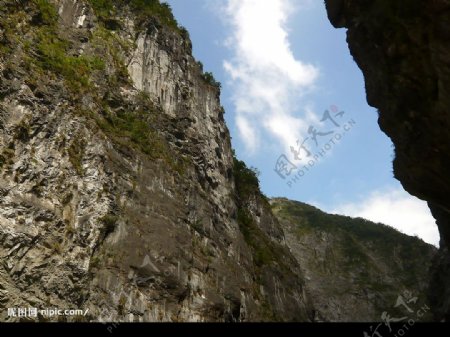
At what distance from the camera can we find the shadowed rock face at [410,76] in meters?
10.2

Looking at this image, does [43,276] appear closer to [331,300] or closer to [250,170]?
[250,170]

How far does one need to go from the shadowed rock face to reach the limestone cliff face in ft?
37.4

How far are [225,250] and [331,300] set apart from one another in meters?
33.2

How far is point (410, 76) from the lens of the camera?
38.1 feet

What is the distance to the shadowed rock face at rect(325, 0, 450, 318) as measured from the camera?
1020cm

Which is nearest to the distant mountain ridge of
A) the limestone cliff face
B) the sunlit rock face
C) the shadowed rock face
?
the sunlit rock face

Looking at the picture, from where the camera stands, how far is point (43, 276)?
53.3 feet

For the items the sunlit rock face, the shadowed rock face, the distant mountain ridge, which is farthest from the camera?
the distant mountain ridge

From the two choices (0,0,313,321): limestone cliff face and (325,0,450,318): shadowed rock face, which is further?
(0,0,313,321): limestone cliff face

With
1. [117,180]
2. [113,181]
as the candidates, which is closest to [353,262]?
[117,180]

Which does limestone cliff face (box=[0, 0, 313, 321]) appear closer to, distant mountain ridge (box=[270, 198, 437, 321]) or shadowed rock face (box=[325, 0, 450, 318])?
shadowed rock face (box=[325, 0, 450, 318])

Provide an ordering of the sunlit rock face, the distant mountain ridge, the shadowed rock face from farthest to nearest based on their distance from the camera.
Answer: the distant mountain ridge, the sunlit rock face, the shadowed rock face

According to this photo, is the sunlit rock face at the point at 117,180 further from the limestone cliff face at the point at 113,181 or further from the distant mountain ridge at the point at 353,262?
the distant mountain ridge at the point at 353,262
